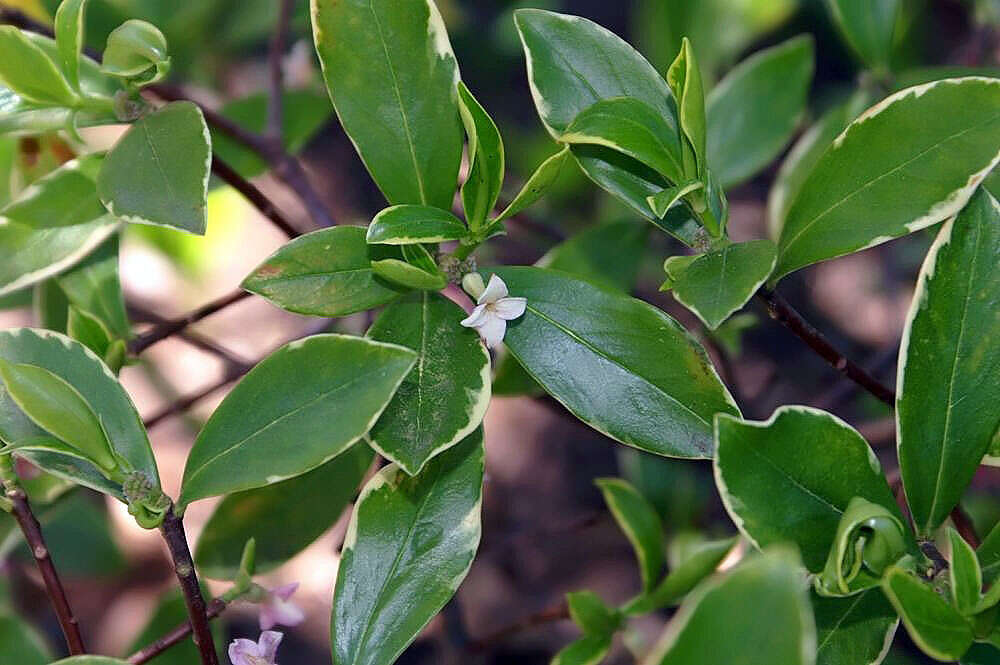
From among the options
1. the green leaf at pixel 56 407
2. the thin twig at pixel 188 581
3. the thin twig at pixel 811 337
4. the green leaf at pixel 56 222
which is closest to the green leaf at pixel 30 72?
the green leaf at pixel 56 222

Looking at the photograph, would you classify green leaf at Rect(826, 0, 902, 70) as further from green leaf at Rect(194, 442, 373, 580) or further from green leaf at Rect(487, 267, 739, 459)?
green leaf at Rect(194, 442, 373, 580)

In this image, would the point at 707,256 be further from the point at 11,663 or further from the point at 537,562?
the point at 537,562

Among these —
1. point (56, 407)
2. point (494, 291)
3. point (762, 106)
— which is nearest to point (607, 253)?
point (762, 106)

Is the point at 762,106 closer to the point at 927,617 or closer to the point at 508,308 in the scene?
the point at 508,308

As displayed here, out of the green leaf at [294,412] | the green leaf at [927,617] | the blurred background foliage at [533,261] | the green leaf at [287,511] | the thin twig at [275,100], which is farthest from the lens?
the blurred background foliage at [533,261]

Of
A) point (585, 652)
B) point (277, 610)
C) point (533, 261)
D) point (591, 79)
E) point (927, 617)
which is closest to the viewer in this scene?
point (927, 617)

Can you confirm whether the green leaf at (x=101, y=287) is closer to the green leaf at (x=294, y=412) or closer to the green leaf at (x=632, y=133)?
the green leaf at (x=294, y=412)
